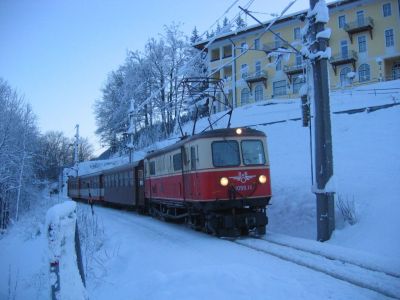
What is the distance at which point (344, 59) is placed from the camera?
4584 centimetres

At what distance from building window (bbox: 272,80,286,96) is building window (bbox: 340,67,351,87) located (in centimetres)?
653

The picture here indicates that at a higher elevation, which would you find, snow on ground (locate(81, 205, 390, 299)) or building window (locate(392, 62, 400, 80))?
building window (locate(392, 62, 400, 80))

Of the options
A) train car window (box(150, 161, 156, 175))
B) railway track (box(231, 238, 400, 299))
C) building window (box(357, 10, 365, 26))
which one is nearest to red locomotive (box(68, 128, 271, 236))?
railway track (box(231, 238, 400, 299))

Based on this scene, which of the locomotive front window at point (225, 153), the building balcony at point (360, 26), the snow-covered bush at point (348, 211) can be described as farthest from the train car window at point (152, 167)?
the building balcony at point (360, 26)

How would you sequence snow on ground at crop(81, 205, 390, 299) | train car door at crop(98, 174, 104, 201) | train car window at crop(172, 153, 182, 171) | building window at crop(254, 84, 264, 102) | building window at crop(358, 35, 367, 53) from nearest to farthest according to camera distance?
snow on ground at crop(81, 205, 390, 299), train car window at crop(172, 153, 182, 171), train car door at crop(98, 174, 104, 201), building window at crop(358, 35, 367, 53), building window at crop(254, 84, 264, 102)

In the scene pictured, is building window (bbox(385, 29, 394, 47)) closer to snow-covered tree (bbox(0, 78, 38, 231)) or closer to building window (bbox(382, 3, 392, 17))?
building window (bbox(382, 3, 392, 17))

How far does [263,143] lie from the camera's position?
43.8 ft

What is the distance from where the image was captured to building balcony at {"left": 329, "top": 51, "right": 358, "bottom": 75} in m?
45.7

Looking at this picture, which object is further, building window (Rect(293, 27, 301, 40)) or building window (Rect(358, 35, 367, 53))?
building window (Rect(293, 27, 301, 40))

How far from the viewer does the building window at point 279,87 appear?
51.2 m

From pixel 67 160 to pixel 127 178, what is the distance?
251ft

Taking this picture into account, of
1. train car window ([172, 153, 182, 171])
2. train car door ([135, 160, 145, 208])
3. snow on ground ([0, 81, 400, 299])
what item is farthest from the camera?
train car door ([135, 160, 145, 208])

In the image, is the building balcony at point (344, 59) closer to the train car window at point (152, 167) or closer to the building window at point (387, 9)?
the building window at point (387, 9)

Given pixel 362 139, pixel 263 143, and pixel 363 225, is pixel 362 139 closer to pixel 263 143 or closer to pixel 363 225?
pixel 263 143
